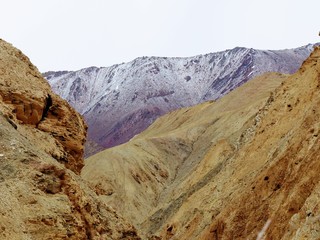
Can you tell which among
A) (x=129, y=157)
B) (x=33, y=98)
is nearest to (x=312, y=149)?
(x=33, y=98)

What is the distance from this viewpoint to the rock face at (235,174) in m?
25.1

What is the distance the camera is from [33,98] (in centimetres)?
2341

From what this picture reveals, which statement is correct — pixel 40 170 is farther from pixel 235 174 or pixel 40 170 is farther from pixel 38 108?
pixel 235 174

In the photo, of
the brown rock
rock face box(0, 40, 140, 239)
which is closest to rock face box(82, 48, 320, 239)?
the brown rock

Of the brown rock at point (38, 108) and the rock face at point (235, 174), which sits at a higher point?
the brown rock at point (38, 108)

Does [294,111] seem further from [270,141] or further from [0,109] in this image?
[0,109]

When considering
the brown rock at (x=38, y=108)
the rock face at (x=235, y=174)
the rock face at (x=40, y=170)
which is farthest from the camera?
the rock face at (x=235, y=174)

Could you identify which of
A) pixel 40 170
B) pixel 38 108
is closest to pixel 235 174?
pixel 38 108

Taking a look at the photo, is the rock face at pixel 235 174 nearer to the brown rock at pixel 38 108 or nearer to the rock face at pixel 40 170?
the brown rock at pixel 38 108

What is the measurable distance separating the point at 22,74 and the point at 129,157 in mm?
58995

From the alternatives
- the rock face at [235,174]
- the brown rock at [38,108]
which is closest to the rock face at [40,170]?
the brown rock at [38,108]

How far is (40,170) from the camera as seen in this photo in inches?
682

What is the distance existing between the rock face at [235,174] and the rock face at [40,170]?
4.27 m

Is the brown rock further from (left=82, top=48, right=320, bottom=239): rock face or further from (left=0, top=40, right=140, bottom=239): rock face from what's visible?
(left=82, top=48, right=320, bottom=239): rock face
